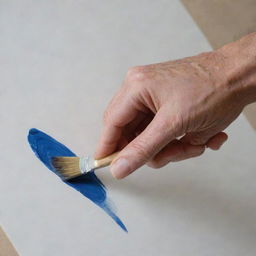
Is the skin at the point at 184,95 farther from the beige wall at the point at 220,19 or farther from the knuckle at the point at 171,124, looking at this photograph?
the beige wall at the point at 220,19

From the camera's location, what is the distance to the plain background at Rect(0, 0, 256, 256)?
0.78 metres

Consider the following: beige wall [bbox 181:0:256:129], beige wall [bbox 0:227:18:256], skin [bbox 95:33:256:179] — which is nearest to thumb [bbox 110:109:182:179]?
skin [bbox 95:33:256:179]

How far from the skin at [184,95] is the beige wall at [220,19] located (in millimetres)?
355

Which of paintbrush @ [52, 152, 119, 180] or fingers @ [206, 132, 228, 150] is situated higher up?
paintbrush @ [52, 152, 119, 180]

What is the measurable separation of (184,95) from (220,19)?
0.50 m

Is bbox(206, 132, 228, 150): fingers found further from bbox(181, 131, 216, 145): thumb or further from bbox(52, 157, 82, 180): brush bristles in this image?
bbox(52, 157, 82, 180): brush bristles

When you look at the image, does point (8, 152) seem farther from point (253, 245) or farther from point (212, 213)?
point (253, 245)

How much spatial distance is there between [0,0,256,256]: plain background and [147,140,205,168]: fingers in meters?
0.04

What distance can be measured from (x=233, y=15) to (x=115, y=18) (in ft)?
1.26

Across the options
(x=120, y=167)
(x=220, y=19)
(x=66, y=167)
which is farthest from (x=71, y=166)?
(x=220, y=19)

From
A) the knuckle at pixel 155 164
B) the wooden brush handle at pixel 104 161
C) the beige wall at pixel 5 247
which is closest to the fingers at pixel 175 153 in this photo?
the knuckle at pixel 155 164

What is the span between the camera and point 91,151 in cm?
84

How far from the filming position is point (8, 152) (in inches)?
31.0

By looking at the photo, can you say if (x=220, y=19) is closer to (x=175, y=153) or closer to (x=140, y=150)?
(x=175, y=153)
